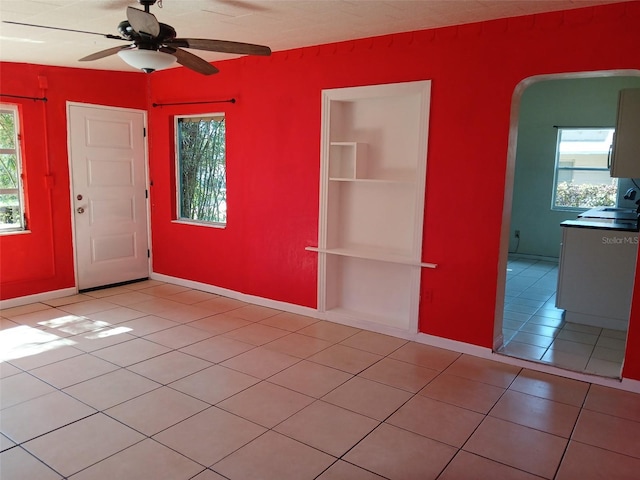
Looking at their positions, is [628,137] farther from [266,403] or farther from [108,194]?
[108,194]

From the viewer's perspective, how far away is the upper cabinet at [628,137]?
139 inches

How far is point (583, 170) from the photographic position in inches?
282

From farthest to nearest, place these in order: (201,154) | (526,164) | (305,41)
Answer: (526,164), (201,154), (305,41)

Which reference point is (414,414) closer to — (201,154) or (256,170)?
(256,170)

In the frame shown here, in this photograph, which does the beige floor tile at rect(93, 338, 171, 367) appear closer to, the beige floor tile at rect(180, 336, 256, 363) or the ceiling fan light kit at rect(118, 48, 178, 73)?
the beige floor tile at rect(180, 336, 256, 363)

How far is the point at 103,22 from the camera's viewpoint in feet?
11.0

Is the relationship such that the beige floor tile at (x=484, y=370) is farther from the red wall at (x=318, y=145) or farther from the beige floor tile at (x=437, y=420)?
the beige floor tile at (x=437, y=420)

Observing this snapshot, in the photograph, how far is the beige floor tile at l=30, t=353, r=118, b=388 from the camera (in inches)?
124

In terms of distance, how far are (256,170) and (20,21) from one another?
218cm

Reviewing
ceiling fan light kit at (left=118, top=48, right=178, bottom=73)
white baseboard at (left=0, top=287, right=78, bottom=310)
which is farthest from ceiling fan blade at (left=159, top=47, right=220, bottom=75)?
white baseboard at (left=0, top=287, right=78, bottom=310)

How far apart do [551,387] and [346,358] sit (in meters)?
1.39

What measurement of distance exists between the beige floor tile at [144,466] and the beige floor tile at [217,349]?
1.14m

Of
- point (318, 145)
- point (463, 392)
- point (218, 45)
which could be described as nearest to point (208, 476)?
point (463, 392)

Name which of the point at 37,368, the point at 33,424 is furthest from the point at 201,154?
the point at 33,424
